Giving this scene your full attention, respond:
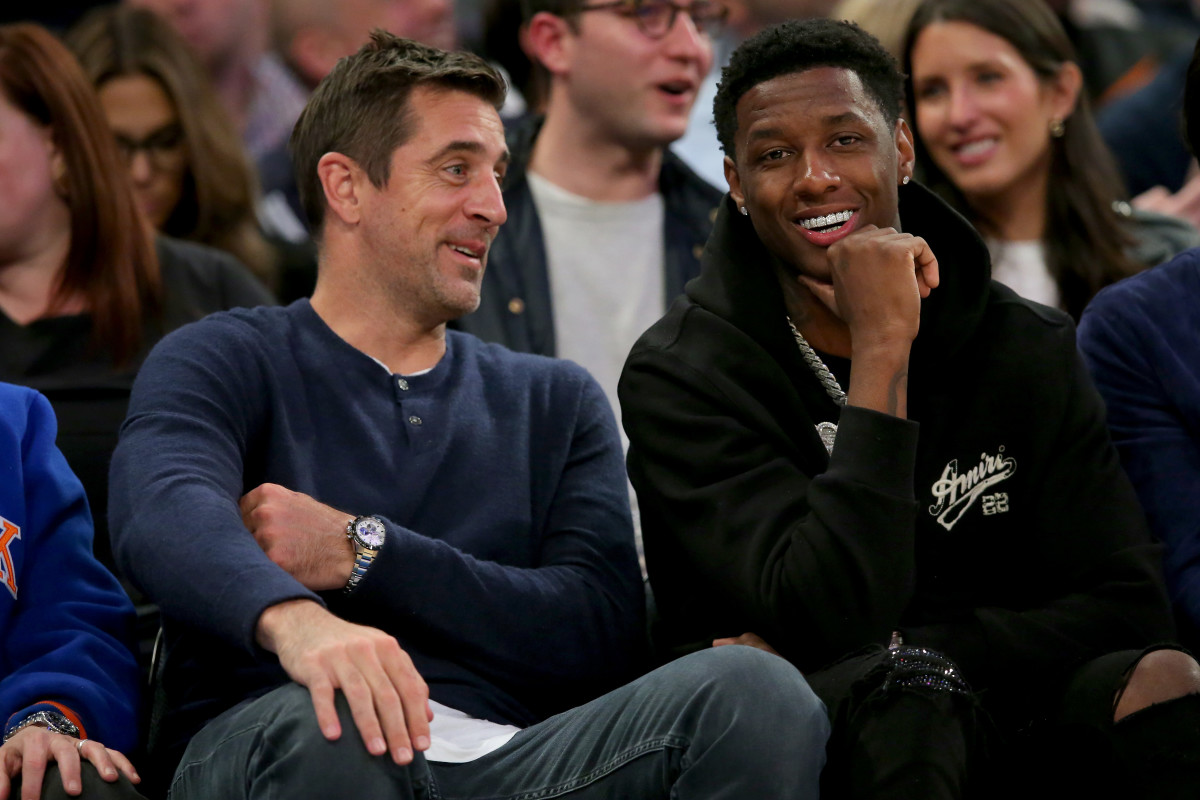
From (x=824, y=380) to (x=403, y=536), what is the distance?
0.70 m

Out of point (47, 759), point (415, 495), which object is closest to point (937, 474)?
point (415, 495)

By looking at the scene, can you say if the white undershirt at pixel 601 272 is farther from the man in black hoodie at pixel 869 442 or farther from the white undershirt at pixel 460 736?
the white undershirt at pixel 460 736

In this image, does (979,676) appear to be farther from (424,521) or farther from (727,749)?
(424,521)

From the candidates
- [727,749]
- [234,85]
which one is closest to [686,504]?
[727,749]

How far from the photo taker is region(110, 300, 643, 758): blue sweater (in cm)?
233

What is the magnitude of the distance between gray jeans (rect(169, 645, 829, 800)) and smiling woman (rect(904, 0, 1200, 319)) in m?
1.90

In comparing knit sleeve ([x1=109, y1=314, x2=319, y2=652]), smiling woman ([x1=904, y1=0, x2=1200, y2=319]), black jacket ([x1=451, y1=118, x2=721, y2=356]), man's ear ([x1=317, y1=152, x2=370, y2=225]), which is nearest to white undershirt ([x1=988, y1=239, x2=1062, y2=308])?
smiling woman ([x1=904, y1=0, x2=1200, y2=319])

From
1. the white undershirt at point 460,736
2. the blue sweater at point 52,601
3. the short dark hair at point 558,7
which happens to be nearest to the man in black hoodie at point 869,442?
the white undershirt at point 460,736

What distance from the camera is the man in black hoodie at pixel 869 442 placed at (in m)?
2.26

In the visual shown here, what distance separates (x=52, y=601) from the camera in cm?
247

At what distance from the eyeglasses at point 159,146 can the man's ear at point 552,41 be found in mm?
916

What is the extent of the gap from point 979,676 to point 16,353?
196cm

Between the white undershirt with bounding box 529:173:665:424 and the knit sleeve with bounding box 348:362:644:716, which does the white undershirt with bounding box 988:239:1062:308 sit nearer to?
the white undershirt with bounding box 529:173:665:424

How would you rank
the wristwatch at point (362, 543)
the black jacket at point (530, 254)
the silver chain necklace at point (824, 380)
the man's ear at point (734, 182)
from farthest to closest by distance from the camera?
the black jacket at point (530, 254) < the man's ear at point (734, 182) < the silver chain necklace at point (824, 380) < the wristwatch at point (362, 543)
